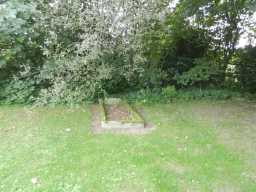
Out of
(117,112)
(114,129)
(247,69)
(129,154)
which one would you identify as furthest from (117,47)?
(247,69)

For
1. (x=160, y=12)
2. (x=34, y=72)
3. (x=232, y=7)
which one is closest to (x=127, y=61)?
→ (x=160, y=12)

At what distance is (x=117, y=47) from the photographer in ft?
18.9

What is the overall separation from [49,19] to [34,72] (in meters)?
1.38

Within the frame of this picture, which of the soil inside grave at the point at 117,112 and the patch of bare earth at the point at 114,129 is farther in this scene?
A: the soil inside grave at the point at 117,112

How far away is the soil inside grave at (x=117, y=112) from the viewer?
526 cm

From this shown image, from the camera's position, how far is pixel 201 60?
7090 millimetres

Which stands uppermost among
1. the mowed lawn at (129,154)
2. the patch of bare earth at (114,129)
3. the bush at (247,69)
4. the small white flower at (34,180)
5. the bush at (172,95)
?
the bush at (247,69)

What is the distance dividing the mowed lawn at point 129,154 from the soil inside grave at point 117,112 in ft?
1.30

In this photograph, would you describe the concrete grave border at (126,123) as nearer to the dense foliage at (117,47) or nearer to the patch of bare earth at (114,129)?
the patch of bare earth at (114,129)

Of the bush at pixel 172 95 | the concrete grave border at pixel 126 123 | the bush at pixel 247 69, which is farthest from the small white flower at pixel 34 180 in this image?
the bush at pixel 247 69

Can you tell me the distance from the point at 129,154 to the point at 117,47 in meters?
2.53

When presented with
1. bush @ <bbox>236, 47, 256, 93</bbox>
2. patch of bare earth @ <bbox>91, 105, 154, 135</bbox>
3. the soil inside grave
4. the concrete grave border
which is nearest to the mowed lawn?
patch of bare earth @ <bbox>91, 105, 154, 135</bbox>

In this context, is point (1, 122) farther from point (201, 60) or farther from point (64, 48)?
point (201, 60)

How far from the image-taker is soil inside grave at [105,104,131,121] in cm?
526
